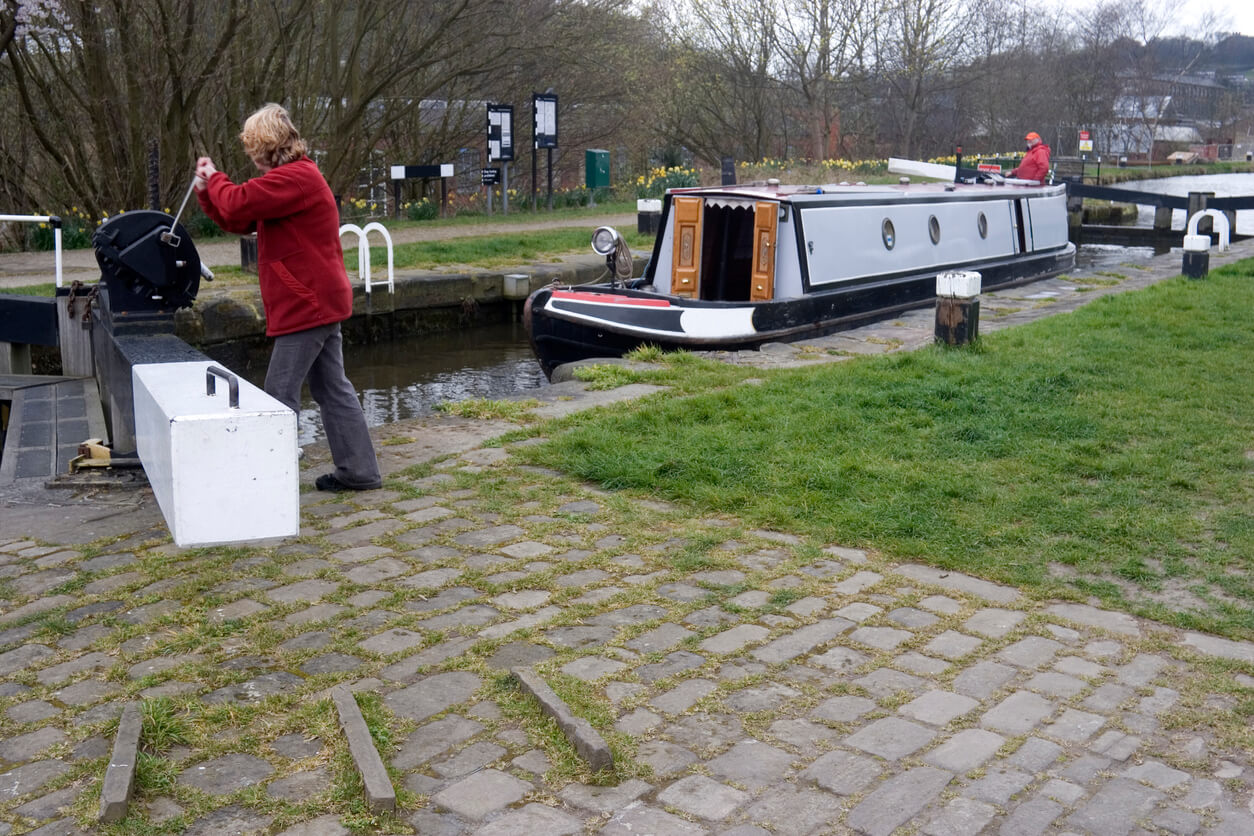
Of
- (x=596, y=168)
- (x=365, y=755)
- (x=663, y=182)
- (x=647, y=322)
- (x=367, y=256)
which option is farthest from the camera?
(x=663, y=182)

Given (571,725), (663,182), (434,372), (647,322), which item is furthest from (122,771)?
(663,182)

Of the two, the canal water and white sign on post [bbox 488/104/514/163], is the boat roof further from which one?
white sign on post [bbox 488/104/514/163]

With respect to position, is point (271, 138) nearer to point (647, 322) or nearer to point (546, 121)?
point (647, 322)

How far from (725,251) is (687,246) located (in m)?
0.56

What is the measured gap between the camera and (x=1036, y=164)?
16234 mm

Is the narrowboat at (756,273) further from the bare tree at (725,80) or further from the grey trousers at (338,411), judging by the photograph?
the bare tree at (725,80)

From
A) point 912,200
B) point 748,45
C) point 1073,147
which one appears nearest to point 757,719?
point 912,200

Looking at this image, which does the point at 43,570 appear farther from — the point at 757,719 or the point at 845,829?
the point at 845,829

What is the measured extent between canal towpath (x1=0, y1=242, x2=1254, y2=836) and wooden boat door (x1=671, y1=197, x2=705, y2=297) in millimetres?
5501

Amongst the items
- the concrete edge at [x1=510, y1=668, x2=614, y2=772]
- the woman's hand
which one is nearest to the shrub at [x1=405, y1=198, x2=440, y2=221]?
the woman's hand

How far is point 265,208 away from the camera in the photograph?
15.8 feet

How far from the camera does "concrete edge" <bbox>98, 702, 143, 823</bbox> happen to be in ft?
8.96

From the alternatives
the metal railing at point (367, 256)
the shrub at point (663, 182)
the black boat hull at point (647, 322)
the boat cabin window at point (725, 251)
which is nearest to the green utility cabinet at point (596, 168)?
the shrub at point (663, 182)

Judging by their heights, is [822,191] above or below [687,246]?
above
